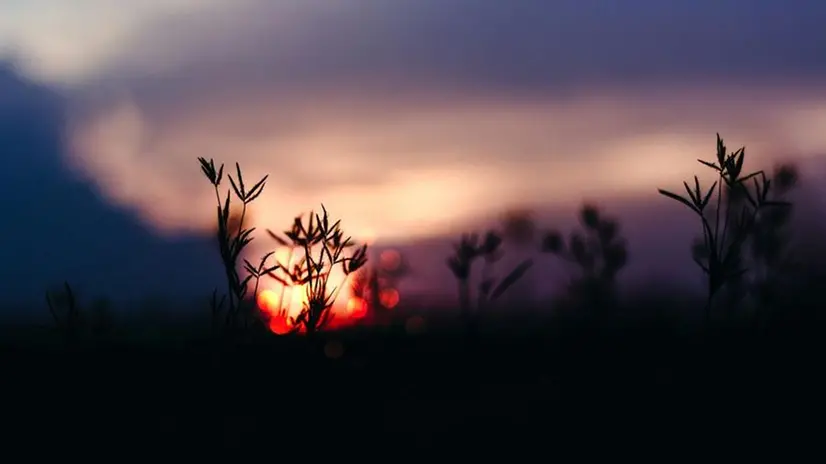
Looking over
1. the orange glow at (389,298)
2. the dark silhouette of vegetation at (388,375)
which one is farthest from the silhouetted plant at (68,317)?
the orange glow at (389,298)

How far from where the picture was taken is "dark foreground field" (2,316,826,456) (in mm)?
5824

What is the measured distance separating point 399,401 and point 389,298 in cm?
509

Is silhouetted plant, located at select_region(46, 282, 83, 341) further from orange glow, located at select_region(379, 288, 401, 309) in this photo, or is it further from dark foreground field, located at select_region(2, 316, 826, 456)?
orange glow, located at select_region(379, 288, 401, 309)

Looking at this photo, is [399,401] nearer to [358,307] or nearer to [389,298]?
[358,307]

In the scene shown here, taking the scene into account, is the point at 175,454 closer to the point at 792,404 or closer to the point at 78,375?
the point at 78,375

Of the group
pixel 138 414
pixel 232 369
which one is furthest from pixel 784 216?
pixel 138 414

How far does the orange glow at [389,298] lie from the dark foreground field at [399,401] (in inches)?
118

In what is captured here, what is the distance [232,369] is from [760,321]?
16.4ft

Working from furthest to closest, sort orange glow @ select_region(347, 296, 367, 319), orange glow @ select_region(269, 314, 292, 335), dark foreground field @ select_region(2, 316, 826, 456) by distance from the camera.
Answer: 1. orange glow @ select_region(347, 296, 367, 319)
2. orange glow @ select_region(269, 314, 292, 335)
3. dark foreground field @ select_region(2, 316, 826, 456)

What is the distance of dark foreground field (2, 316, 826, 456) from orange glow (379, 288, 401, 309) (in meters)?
2.99

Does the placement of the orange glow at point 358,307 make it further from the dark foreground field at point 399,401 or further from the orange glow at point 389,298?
the orange glow at point 389,298

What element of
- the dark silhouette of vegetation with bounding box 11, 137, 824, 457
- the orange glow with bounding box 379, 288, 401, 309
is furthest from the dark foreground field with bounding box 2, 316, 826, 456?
the orange glow with bounding box 379, 288, 401, 309

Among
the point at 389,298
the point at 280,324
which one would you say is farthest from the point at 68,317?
the point at 389,298

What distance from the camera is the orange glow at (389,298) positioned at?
11750 mm
